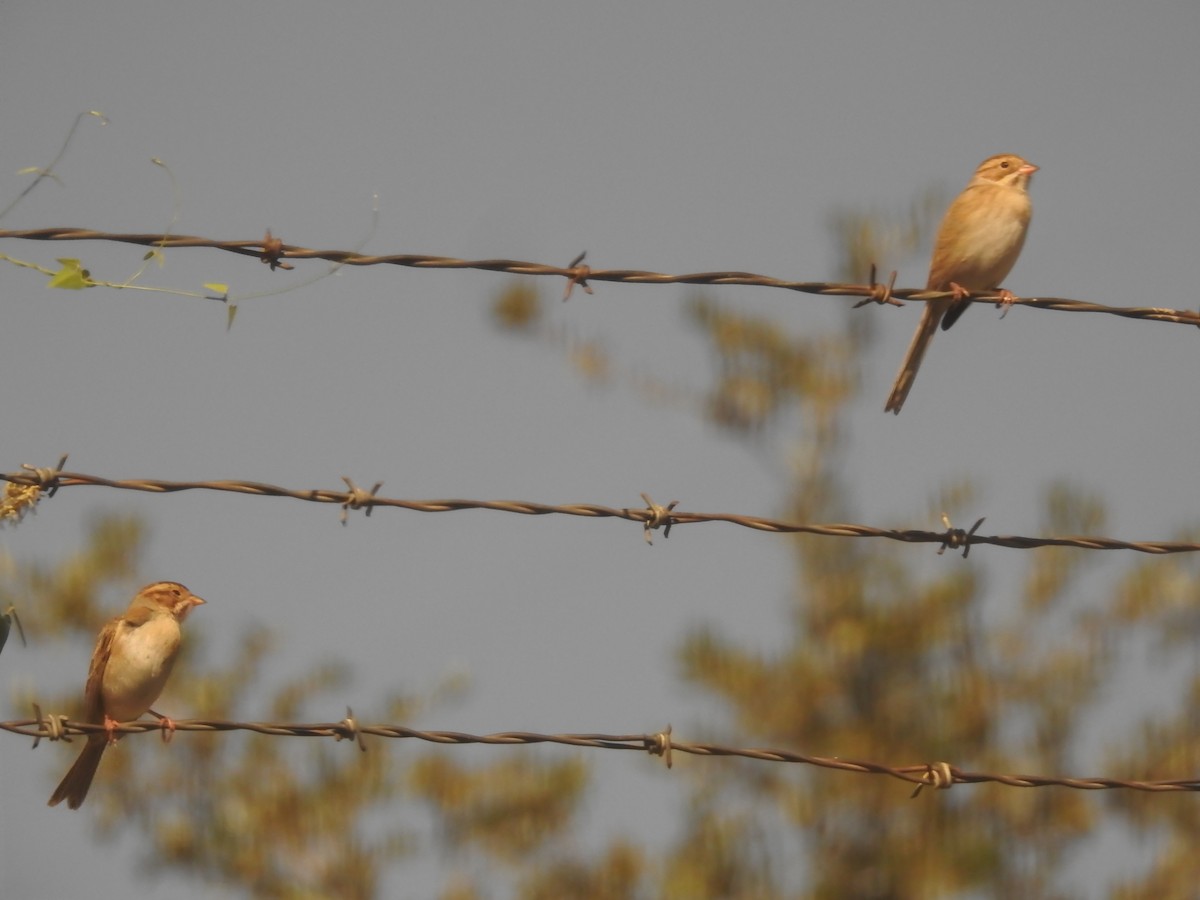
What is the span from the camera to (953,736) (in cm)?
1123

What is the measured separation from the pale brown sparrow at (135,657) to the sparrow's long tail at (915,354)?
315 cm

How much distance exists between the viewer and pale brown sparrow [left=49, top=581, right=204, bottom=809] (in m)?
6.43

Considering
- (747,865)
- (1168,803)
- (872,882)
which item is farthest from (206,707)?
(1168,803)

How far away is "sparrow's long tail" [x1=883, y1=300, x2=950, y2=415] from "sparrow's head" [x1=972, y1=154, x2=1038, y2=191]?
0.89m

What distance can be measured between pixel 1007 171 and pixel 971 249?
726 mm

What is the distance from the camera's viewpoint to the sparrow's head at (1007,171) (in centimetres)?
745

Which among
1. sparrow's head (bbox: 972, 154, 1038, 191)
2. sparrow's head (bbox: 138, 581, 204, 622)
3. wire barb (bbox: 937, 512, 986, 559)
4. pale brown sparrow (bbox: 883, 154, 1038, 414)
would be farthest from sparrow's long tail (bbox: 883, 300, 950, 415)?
sparrow's head (bbox: 138, 581, 204, 622)

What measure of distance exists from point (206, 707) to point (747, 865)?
3.82m

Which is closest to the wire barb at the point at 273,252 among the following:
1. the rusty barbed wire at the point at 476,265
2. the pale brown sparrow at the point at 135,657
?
the rusty barbed wire at the point at 476,265

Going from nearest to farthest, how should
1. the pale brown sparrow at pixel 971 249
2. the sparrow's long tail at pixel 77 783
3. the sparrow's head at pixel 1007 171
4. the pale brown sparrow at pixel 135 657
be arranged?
the sparrow's long tail at pixel 77 783
the pale brown sparrow at pixel 135 657
the pale brown sparrow at pixel 971 249
the sparrow's head at pixel 1007 171

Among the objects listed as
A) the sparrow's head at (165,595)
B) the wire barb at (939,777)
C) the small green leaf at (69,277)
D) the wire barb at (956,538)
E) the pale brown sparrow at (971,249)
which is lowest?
the wire barb at (939,777)

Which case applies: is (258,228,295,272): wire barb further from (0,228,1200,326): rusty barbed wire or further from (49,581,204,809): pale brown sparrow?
(49,581,204,809): pale brown sparrow

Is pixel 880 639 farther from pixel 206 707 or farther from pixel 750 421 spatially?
pixel 206 707

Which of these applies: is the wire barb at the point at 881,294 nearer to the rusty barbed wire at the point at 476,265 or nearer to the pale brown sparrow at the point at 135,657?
the rusty barbed wire at the point at 476,265
